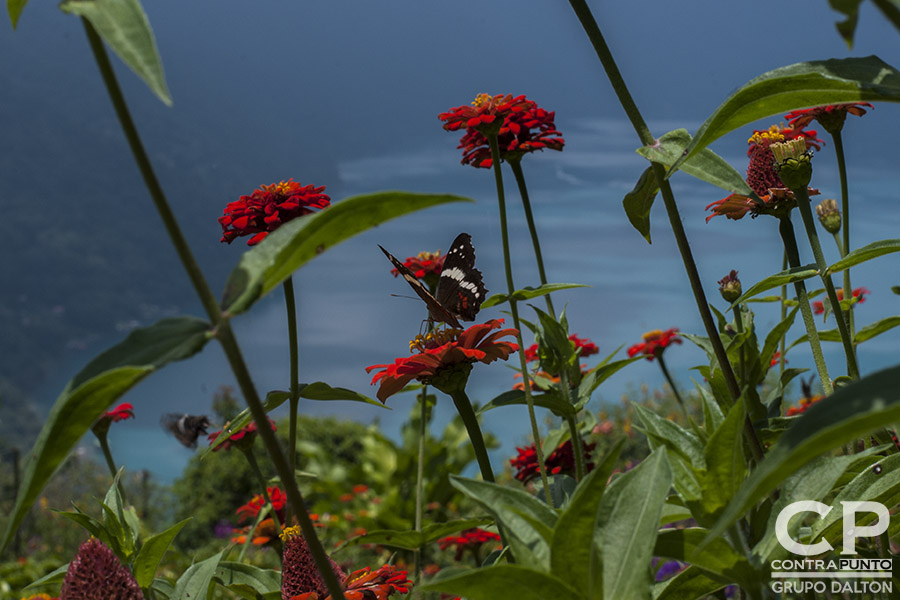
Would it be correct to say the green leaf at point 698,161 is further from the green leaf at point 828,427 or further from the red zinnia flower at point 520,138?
the red zinnia flower at point 520,138

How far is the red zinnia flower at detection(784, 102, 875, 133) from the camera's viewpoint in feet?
3.74

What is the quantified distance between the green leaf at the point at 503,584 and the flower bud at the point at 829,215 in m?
1.27

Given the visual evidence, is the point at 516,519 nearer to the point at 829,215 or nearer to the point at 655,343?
the point at 829,215

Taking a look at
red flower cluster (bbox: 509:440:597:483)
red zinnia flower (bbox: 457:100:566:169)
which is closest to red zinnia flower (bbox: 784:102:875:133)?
red zinnia flower (bbox: 457:100:566:169)

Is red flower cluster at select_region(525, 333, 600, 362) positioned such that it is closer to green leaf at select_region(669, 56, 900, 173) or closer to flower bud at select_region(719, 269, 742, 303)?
flower bud at select_region(719, 269, 742, 303)

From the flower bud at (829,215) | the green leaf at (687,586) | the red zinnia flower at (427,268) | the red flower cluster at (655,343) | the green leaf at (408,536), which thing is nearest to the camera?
the green leaf at (687,586)

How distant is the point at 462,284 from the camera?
1.28 meters

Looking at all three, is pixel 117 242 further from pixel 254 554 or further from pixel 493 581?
pixel 493 581

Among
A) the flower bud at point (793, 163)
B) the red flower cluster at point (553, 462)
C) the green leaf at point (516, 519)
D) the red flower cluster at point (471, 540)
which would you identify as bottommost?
the green leaf at point (516, 519)

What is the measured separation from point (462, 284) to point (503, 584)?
3.06 ft

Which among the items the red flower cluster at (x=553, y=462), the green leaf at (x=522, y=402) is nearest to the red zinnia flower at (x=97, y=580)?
the green leaf at (x=522, y=402)

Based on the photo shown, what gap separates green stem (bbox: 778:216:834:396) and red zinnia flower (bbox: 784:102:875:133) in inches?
8.4

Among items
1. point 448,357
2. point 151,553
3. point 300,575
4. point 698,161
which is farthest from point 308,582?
point 698,161

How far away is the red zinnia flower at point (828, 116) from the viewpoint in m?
1.14
